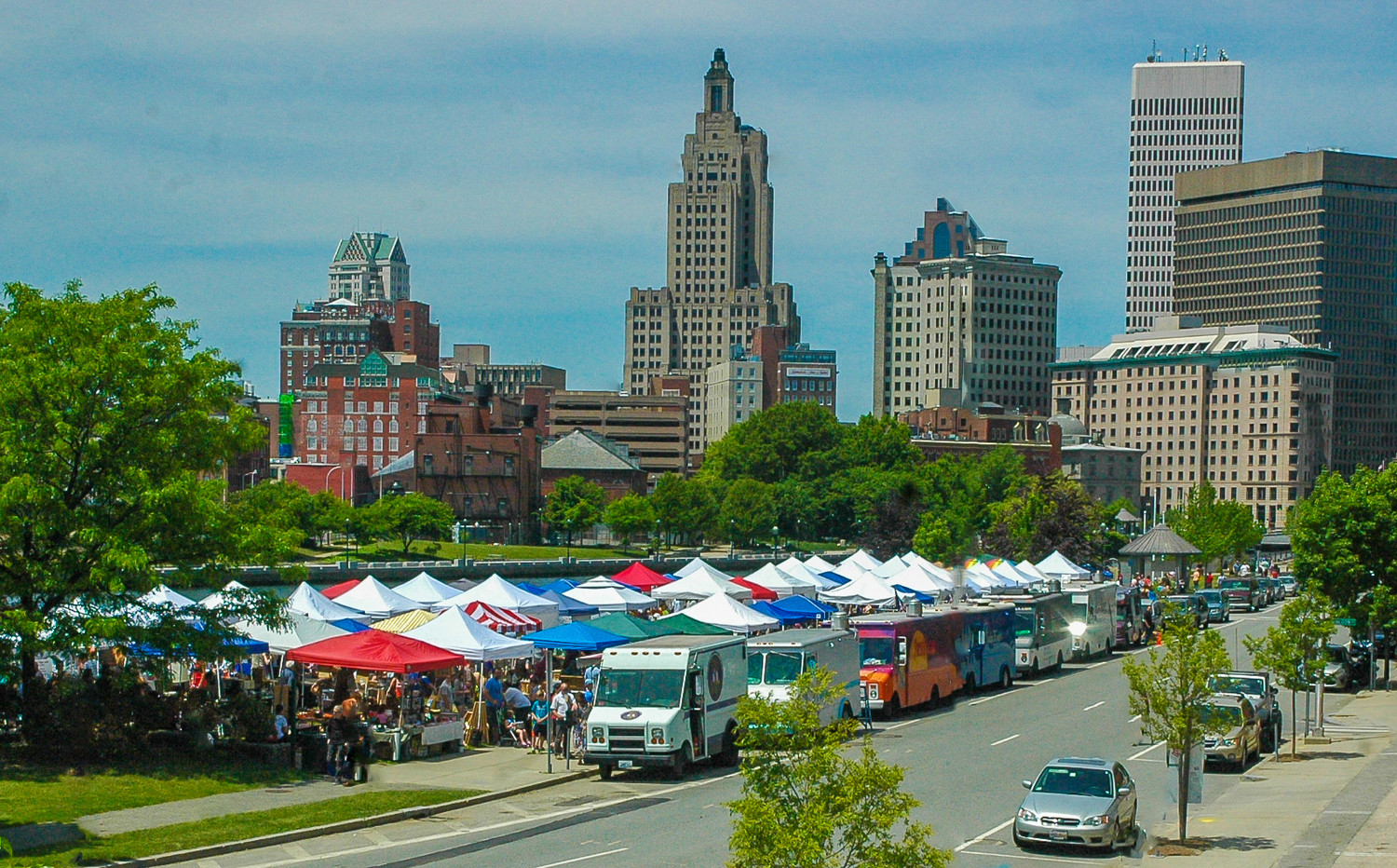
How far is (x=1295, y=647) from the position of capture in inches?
1442

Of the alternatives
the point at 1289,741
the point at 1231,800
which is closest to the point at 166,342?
the point at 1231,800

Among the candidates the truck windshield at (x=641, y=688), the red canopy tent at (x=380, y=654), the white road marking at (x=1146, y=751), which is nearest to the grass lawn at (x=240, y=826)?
the truck windshield at (x=641, y=688)

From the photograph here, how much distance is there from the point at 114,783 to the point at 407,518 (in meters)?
115

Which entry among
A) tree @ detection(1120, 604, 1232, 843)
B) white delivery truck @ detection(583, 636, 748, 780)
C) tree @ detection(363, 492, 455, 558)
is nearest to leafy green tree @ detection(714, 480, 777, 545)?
tree @ detection(363, 492, 455, 558)

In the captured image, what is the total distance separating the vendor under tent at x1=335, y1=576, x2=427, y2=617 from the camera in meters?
47.9

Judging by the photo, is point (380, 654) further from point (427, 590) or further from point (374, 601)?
point (427, 590)

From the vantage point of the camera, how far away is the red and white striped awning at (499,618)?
42.7 m

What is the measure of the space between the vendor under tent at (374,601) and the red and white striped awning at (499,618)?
4.37 meters

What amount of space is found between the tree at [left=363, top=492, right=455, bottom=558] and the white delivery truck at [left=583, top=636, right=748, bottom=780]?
10768 centimetres

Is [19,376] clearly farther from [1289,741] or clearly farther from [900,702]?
[1289,741]

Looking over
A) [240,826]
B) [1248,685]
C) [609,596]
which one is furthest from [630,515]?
[240,826]

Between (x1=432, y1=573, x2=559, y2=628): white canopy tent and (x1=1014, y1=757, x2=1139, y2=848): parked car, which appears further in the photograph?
(x1=432, y1=573, x2=559, y2=628): white canopy tent

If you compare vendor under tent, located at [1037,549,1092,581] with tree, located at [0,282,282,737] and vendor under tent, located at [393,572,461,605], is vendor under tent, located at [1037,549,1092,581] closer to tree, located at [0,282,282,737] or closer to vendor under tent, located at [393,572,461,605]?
vendor under tent, located at [393,572,461,605]

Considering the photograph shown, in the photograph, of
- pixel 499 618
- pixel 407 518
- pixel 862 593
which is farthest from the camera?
pixel 407 518
